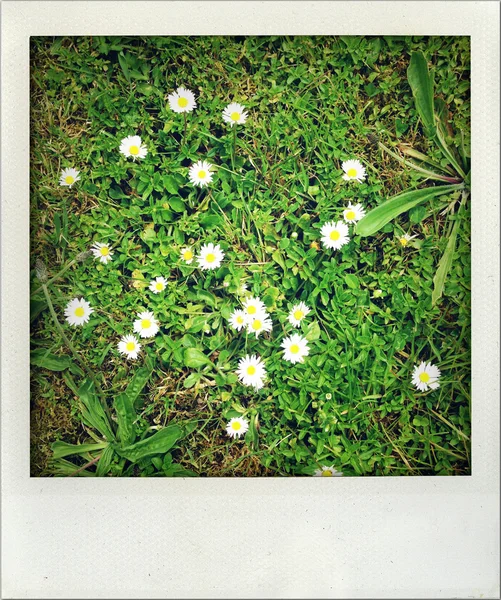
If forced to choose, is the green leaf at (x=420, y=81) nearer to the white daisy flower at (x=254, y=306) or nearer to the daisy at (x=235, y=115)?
the daisy at (x=235, y=115)

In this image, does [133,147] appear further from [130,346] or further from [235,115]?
[130,346]

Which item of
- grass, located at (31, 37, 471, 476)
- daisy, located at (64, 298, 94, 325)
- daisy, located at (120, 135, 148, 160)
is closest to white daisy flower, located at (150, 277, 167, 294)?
grass, located at (31, 37, 471, 476)

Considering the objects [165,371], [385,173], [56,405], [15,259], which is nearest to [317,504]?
[165,371]

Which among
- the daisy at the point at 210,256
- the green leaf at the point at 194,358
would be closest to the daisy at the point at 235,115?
the daisy at the point at 210,256

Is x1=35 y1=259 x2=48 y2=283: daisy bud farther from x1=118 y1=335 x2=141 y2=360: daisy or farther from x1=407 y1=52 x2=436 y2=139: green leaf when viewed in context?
x1=407 y1=52 x2=436 y2=139: green leaf

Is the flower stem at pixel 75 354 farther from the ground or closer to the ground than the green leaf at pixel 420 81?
closer to the ground
